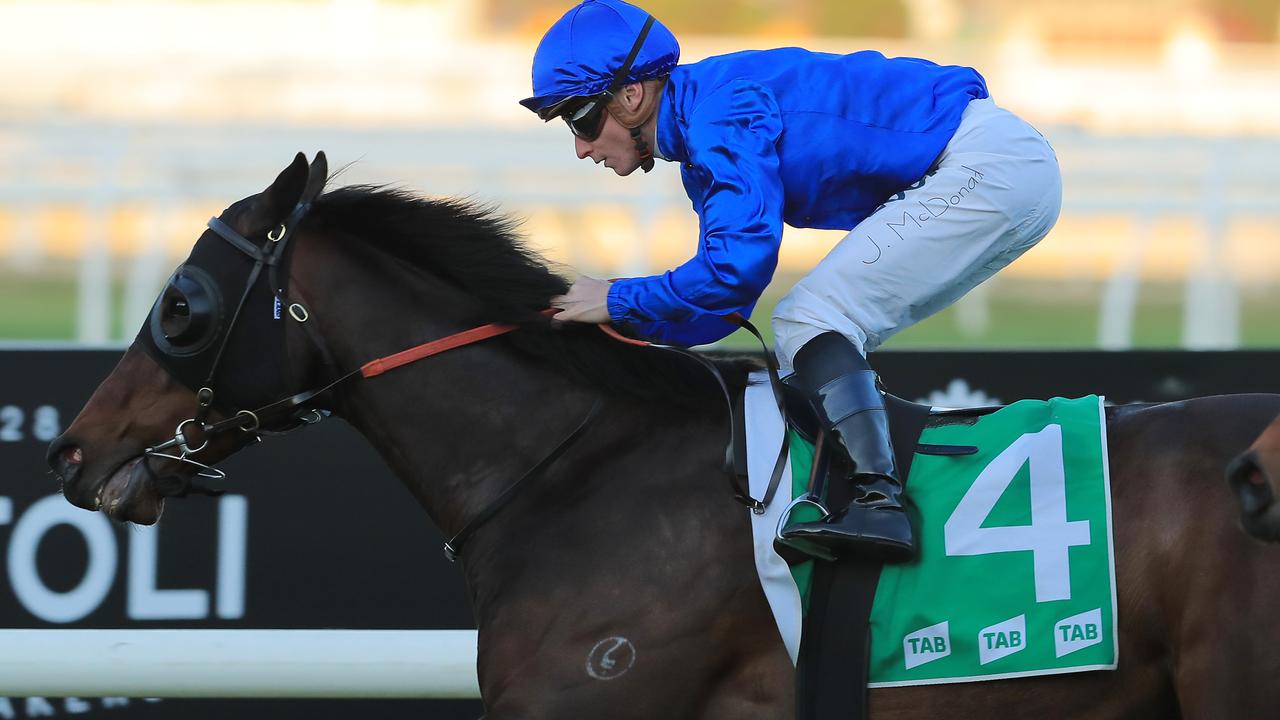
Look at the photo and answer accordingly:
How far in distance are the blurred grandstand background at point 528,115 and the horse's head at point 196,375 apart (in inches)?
125

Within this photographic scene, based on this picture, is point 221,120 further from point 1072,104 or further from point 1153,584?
point 1153,584

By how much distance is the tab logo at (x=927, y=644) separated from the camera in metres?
2.34

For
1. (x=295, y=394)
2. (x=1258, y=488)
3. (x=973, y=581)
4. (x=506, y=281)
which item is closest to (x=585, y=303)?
(x=506, y=281)

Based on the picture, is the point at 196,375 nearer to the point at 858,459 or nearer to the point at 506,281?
the point at 506,281

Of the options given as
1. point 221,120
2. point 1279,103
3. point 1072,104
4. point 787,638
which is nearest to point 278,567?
point 787,638

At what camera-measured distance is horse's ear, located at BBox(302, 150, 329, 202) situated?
2633 millimetres

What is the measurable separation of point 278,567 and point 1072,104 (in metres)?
5.88

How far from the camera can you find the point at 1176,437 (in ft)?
7.86

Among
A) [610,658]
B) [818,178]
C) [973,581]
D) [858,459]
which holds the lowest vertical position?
[610,658]

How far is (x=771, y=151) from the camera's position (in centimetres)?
247

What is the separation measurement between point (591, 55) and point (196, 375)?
0.87 metres

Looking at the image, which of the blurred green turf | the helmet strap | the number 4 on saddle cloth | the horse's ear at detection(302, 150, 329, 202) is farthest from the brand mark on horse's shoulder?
the blurred green turf

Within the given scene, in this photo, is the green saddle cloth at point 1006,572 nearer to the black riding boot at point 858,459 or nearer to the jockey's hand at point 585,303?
the black riding boot at point 858,459

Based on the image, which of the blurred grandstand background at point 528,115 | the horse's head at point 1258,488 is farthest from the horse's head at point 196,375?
the blurred grandstand background at point 528,115
